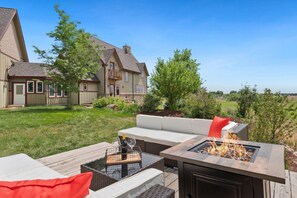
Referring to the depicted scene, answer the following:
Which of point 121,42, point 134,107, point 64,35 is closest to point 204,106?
point 134,107

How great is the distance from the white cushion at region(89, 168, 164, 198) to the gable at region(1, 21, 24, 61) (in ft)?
60.5

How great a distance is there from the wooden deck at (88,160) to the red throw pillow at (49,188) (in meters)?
2.03

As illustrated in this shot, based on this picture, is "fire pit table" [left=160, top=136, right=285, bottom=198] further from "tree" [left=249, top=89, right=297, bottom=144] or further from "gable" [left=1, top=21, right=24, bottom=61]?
"gable" [left=1, top=21, right=24, bottom=61]

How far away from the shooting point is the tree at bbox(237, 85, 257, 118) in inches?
420

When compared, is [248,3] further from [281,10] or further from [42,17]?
[42,17]

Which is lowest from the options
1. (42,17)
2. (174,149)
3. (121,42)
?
(174,149)

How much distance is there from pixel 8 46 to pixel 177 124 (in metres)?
18.1

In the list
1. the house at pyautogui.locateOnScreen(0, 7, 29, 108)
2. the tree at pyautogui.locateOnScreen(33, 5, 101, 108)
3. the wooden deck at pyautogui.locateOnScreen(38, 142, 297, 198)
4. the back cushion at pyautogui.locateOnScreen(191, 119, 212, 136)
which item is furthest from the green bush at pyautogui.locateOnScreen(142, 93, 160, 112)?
the house at pyautogui.locateOnScreen(0, 7, 29, 108)

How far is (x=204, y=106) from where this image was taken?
8.88 m

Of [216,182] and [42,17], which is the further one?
[42,17]

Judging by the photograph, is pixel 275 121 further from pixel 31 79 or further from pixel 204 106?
pixel 31 79

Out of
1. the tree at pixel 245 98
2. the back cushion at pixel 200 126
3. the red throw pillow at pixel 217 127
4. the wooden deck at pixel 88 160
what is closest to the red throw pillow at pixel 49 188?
the wooden deck at pixel 88 160

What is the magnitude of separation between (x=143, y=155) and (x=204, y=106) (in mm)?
6247

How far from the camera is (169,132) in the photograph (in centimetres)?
488
